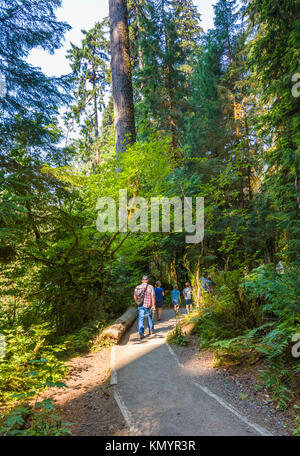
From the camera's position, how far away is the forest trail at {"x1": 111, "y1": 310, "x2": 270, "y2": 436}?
3.33 metres

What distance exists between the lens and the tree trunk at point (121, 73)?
10.9 metres

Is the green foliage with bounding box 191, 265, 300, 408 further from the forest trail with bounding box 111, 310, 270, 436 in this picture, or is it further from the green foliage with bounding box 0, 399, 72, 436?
the green foliage with bounding box 0, 399, 72, 436

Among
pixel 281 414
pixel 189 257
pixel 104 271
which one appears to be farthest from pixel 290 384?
pixel 189 257

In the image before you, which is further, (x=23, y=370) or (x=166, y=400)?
(x=23, y=370)

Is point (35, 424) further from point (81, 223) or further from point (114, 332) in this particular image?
point (81, 223)

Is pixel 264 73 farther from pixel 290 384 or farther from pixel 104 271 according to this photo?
pixel 104 271

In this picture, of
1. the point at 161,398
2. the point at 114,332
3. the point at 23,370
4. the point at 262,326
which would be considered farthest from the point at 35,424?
the point at 114,332

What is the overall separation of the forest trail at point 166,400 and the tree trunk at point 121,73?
829 centimetres

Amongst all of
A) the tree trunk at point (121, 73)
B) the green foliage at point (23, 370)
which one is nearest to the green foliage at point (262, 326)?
the green foliage at point (23, 370)

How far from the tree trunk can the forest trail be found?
8295mm

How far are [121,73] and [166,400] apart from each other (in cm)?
1182

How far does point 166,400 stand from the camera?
4094 mm

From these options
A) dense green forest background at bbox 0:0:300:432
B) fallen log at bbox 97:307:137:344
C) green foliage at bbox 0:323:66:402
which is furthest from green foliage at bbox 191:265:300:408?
green foliage at bbox 0:323:66:402

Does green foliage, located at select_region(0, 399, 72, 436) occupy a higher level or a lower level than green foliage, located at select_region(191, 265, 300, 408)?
lower
